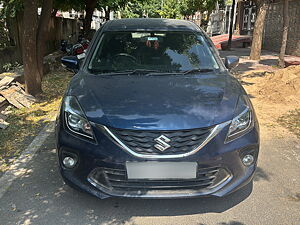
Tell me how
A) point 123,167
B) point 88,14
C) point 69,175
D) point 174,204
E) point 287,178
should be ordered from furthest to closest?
point 88,14
point 287,178
point 174,204
point 69,175
point 123,167

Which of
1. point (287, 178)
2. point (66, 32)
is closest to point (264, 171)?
point (287, 178)

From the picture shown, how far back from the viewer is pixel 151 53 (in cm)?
404

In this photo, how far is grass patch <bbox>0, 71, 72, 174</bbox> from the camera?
169 inches

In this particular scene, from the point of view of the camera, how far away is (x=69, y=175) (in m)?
2.84

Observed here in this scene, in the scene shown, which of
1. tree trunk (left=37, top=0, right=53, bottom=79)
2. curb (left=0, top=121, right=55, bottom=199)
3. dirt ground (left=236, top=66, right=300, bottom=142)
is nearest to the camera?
curb (left=0, top=121, right=55, bottom=199)

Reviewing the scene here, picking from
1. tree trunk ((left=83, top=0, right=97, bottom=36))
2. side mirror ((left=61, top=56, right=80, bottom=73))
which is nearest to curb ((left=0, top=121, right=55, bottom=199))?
side mirror ((left=61, top=56, right=80, bottom=73))

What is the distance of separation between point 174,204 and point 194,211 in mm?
201

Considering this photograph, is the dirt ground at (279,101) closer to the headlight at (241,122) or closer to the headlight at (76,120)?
the headlight at (241,122)

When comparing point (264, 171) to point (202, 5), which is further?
point (202, 5)

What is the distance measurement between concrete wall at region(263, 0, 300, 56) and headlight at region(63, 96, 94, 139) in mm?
13804

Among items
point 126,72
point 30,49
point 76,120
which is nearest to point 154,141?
point 76,120

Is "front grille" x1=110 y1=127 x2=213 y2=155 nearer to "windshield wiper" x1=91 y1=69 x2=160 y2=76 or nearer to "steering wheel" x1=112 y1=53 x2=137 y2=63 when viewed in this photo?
"windshield wiper" x1=91 y1=69 x2=160 y2=76

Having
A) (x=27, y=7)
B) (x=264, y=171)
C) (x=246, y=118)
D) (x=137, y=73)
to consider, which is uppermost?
(x=27, y=7)

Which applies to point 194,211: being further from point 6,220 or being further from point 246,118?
point 6,220
